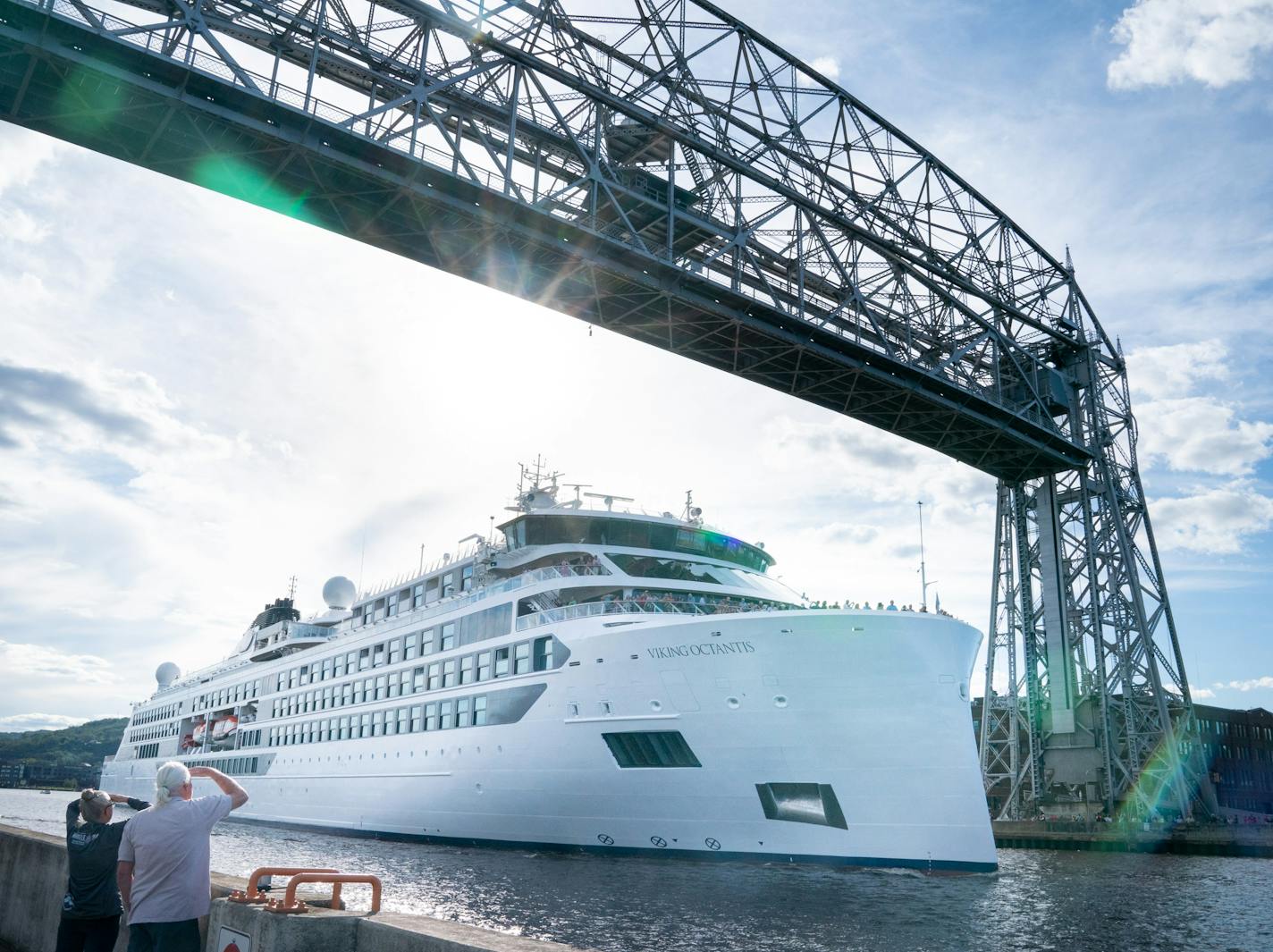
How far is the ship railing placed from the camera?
26031mm

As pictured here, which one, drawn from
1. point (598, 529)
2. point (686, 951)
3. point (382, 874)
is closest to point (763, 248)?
point (598, 529)

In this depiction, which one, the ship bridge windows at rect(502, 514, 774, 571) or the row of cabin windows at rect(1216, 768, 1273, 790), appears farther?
the row of cabin windows at rect(1216, 768, 1273, 790)

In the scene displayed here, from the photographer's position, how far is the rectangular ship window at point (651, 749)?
22.6m

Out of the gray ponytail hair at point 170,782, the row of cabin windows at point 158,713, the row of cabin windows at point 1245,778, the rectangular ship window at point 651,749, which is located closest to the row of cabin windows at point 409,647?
the rectangular ship window at point 651,749

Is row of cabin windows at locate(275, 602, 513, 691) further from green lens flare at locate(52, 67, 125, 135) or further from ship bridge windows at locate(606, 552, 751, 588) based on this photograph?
green lens flare at locate(52, 67, 125, 135)

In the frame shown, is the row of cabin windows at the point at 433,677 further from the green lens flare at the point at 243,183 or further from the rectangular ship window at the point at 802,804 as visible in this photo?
the green lens flare at the point at 243,183

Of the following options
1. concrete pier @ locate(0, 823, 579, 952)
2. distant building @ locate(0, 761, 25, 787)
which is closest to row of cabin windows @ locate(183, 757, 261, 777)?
concrete pier @ locate(0, 823, 579, 952)

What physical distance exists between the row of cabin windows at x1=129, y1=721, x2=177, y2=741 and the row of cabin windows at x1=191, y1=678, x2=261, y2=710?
464 cm

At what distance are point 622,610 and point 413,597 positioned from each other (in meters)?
14.2

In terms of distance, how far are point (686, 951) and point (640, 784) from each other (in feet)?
31.0

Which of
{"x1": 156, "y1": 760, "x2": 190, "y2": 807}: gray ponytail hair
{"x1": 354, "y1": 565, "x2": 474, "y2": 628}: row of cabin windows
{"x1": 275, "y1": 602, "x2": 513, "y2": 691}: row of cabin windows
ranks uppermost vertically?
{"x1": 354, "y1": 565, "x2": 474, "y2": 628}: row of cabin windows

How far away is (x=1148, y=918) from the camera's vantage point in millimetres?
18484

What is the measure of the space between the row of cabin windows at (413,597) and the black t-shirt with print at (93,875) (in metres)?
27.5

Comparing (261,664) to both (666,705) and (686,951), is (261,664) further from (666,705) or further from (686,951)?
(686,951)
